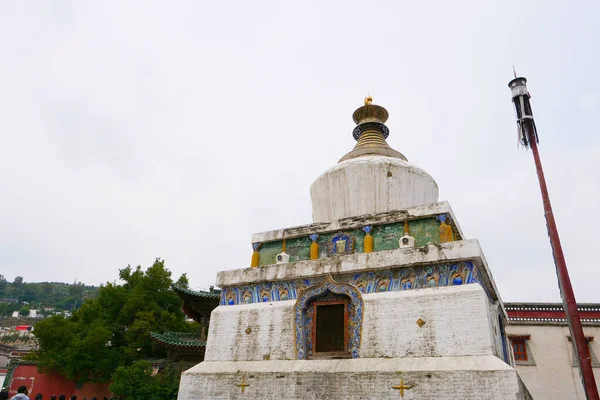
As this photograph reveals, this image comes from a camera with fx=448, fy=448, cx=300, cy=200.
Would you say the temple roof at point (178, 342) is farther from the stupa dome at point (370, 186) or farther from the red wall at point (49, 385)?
the stupa dome at point (370, 186)

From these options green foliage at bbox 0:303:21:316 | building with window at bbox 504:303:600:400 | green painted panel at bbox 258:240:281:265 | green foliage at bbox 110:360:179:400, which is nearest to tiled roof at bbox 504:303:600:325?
building with window at bbox 504:303:600:400

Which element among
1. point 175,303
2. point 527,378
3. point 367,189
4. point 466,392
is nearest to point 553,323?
point 527,378

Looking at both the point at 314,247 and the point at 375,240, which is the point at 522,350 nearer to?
the point at 375,240

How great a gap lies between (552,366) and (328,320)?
13.0 meters

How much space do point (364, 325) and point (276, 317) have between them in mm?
A: 1698

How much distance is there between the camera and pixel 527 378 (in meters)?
16.8

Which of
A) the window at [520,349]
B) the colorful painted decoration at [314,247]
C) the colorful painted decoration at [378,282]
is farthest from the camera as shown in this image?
the window at [520,349]

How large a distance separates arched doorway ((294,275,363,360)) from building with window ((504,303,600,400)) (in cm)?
1208

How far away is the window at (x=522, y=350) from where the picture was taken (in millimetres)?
Answer: 17047

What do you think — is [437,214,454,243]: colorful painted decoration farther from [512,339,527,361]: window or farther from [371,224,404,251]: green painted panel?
[512,339,527,361]: window

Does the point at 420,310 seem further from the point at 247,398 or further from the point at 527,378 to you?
the point at 527,378

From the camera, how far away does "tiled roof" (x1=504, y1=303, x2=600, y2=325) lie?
667 inches

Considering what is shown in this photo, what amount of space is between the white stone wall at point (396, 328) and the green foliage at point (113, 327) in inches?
482

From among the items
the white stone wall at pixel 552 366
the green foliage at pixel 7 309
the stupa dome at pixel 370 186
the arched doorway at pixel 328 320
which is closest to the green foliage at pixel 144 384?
the stupa dome at pixel 370 186
